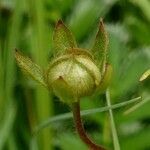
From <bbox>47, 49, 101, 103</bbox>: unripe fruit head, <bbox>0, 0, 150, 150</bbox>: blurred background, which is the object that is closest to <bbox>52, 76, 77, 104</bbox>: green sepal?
<bbox>47, 49, 101, 103</bbox>: unripe fruit head

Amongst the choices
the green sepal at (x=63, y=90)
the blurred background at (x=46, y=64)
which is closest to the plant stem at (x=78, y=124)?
the green sepal at (x=63, y=90)

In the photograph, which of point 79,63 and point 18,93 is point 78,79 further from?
point 18,93

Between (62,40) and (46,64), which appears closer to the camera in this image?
(62,40)

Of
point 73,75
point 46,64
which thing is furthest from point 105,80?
point 46,64

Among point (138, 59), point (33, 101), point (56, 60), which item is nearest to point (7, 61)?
point (33, 101)

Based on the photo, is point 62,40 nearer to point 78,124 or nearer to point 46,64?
point 78,124
